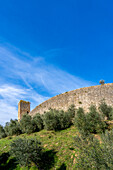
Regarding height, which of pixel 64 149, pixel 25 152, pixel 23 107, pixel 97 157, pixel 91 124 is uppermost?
pixel 23 107

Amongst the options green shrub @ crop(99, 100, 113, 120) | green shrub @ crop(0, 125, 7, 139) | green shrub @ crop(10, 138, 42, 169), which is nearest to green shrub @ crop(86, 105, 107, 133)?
green shrub @ crop(99, 100, 113, 120)

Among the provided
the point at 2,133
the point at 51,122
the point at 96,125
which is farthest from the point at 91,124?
the point at 2,133

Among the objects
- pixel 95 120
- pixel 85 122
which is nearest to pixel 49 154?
pixel 85 122

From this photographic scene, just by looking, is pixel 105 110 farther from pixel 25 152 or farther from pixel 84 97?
pixel 25 152

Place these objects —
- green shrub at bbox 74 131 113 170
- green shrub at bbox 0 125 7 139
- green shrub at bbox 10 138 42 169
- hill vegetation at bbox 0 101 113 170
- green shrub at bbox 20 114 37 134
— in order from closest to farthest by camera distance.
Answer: green shrub at bbox 74 131 113 170, hill vegetation at bbox 0 101 113 170, green shrub at bbox 10 138 42 169, green shrub at bbox 20 114 37 134, green shrub at bbox 0 125 7 139

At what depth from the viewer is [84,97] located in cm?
2397

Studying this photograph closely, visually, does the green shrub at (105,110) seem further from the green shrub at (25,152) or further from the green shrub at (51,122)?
the green shrub at (25,152)

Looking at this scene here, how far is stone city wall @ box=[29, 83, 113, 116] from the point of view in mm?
21889

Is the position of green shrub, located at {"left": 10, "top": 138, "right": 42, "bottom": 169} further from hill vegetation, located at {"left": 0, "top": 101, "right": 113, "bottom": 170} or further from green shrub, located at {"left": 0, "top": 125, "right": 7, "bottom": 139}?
green shrub, located at {"left": 0, "top": 125, "right": 7, "bottom": 139}

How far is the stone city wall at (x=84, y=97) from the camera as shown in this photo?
2189 cm

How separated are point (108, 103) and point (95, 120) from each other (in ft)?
30.2

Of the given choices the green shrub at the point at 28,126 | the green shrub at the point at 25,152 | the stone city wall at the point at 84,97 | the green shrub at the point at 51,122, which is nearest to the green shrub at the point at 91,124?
the green shrub at the point at 51,122

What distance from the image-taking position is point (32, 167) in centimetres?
926

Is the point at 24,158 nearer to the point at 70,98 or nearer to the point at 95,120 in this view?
the point at 95,120
